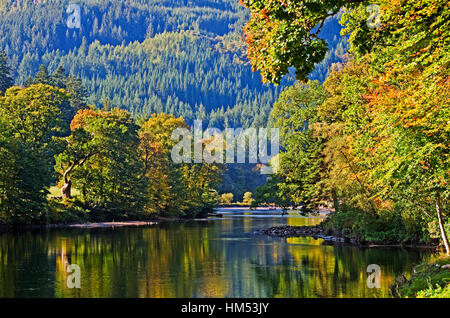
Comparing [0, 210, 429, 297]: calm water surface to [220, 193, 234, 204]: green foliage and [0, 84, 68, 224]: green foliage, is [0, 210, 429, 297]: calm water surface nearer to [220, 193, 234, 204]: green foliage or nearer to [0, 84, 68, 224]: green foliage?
[0, 84, 68, 224]: green foliage

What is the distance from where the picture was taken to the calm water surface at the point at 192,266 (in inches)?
894

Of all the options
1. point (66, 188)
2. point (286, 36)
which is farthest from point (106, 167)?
point (286, 36)

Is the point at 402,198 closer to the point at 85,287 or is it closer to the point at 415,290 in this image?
the point at 415,290

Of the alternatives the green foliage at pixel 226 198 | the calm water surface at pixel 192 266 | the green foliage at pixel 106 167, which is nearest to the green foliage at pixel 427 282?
the calm water surface at pixel 192 266

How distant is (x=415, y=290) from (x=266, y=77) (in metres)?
9.59

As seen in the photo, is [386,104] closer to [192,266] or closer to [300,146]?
[192,266]

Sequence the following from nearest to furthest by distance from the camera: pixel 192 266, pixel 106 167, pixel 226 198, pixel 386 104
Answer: pixel 386 104
pixel 192 266
pixel 106 167
pixel 226 198

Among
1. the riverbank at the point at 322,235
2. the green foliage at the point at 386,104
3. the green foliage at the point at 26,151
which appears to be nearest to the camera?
the green foliage at the point at 386,104

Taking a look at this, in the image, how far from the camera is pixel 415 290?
19234 mm

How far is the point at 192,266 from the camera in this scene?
30141mm

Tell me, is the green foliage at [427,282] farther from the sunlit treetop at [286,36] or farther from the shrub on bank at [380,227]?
the shrub on bank at [380,227]

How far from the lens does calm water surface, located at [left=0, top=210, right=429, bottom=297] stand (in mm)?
22703

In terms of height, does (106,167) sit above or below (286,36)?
above
